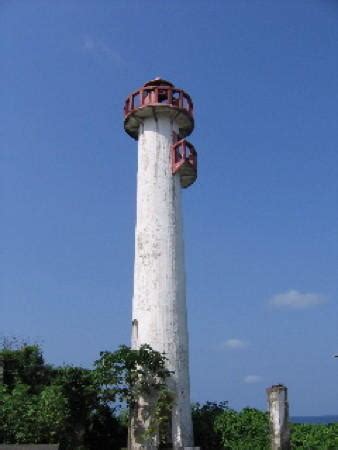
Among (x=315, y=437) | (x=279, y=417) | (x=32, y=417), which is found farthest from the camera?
(x=32, y=417)

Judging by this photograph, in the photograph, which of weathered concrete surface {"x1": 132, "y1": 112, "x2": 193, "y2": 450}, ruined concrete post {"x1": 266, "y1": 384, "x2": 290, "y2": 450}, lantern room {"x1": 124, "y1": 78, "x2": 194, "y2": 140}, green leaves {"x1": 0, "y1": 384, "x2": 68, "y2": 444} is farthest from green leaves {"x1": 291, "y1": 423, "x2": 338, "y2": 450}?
lantern room {"x1": 124, "y1": 78, "x2": 194, "y2": 140}

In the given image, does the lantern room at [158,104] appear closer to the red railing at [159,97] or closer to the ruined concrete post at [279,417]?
the red railing at [159,97]

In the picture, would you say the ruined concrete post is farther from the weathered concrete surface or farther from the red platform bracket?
the red platform bracket

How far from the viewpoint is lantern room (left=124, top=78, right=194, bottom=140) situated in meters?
22.7

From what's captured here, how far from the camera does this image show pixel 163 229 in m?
21.1

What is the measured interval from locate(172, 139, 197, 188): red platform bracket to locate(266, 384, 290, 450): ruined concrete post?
35.7 feet

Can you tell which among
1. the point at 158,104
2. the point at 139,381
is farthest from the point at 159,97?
the point at 139,381

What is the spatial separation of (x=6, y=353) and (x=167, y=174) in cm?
939

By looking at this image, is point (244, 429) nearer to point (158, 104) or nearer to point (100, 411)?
point (100, 411)

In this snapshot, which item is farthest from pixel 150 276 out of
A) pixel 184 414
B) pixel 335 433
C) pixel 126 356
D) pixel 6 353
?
pixel 335 433

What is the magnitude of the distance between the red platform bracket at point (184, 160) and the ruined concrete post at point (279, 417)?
429 inches

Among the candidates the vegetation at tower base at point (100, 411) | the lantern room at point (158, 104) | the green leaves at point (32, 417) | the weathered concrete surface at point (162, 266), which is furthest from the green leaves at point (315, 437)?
the lantern room at point (158, 104)

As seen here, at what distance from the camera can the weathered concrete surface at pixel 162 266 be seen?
1947cm

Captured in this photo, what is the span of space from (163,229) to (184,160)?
117 inches
